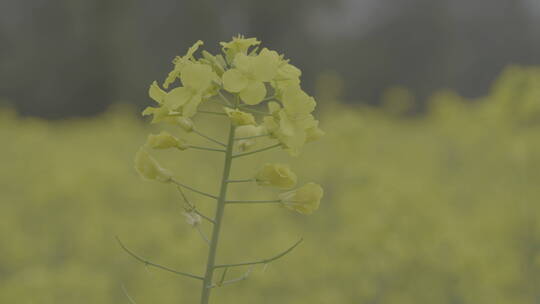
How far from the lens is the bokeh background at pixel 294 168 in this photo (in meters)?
4.00

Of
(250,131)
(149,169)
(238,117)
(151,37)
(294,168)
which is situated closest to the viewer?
(238,117)

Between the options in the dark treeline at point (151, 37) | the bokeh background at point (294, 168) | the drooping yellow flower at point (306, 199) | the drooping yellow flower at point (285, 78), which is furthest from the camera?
the dark treeline at point (151, 37)

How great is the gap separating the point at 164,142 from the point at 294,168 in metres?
6.96

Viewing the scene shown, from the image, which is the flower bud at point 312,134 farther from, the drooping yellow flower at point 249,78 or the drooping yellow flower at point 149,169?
the drooping yellow flower at point 149,169

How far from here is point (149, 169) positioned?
5.39 feet

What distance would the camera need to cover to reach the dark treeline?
632 inches

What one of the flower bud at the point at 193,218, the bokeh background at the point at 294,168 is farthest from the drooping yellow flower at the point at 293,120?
the bokeh background at the point at 294,168

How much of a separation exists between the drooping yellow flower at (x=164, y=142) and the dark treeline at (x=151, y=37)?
1388 centimetres

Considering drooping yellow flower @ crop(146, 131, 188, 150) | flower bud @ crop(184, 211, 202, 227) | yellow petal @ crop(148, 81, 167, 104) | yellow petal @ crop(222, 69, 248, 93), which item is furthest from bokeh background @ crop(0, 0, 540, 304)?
yellow petal @ crop(222, 69, 248, 93)

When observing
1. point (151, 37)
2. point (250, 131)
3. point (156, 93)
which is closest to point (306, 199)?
point (250, 131)

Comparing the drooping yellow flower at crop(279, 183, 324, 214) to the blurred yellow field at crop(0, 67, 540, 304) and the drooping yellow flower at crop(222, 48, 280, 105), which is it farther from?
the blurred yellow field at crop(0, 67, 540, 304)

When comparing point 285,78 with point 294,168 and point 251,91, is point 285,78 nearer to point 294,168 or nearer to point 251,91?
point 251,91

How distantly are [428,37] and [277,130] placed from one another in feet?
61.3

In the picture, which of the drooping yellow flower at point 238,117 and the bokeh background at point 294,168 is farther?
the bokeh background at point 294,168
